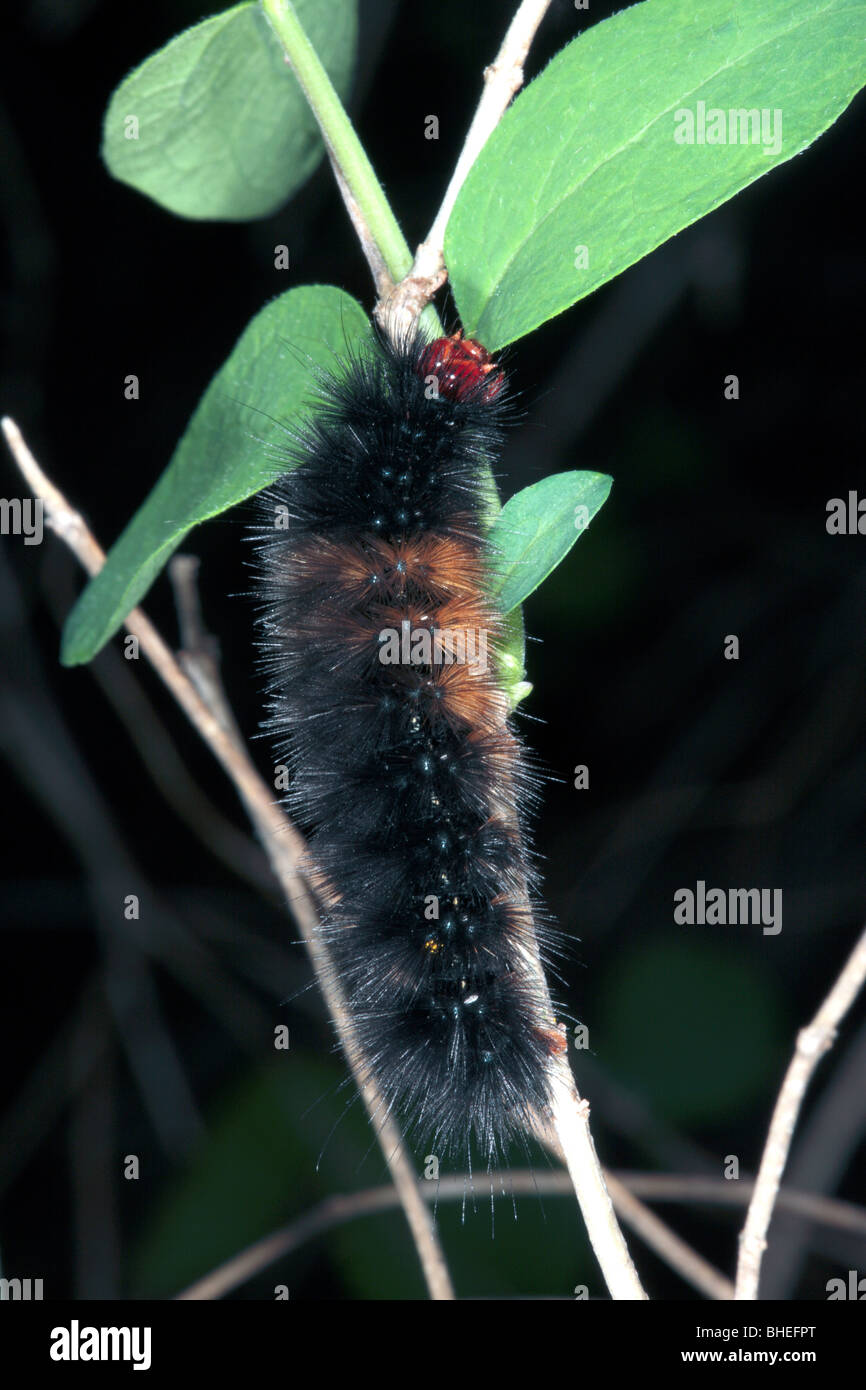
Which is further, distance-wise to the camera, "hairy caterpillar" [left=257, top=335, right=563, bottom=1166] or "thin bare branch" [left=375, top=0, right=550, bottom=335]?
"hairy caterpillar" [left=257, top=335, right=563, bottom=1166]

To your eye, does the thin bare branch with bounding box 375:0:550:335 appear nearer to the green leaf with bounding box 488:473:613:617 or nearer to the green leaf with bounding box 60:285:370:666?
the green leaf with bounding box 60:285:370:666

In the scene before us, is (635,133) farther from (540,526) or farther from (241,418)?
(241,418)

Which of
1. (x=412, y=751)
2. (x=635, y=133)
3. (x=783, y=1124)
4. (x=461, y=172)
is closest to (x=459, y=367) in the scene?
(x=461, y=172)

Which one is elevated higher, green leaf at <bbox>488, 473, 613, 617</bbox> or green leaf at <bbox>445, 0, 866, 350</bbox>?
green leaf at <bbox>445, 0, 866, 350</bbox>

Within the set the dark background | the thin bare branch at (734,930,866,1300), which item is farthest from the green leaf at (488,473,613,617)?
the dark background

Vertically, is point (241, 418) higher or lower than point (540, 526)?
higher

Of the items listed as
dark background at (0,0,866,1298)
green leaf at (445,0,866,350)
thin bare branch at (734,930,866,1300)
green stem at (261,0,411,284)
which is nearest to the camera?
green leaf at (445,0,866,350)

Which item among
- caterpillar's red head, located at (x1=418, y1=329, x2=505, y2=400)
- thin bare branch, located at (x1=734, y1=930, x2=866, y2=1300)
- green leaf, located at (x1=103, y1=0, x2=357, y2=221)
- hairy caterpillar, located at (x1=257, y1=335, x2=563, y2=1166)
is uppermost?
green leaf, located at (x1=103, y1=0, x2=357, y2=221)

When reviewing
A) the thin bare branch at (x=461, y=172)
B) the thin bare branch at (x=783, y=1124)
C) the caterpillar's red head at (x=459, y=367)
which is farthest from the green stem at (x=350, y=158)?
the thin bare branch at (x=783, y=1124)
